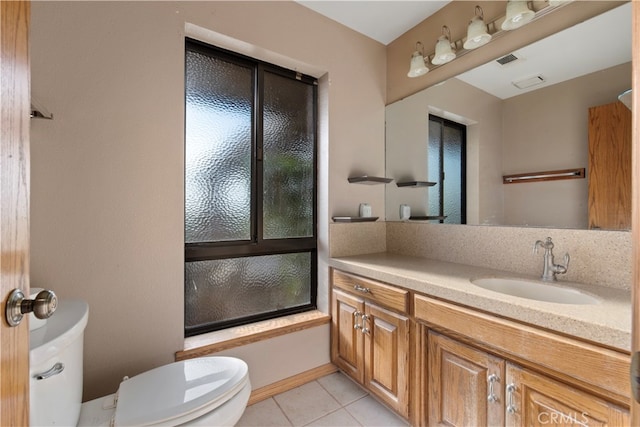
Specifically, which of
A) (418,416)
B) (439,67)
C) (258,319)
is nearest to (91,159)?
(258,319)

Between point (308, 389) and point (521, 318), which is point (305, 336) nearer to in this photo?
point (308, 389)

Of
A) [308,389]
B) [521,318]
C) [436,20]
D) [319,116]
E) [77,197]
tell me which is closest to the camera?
[521,318]

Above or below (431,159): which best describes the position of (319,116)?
above

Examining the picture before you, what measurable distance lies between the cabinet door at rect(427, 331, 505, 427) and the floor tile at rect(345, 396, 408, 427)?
0.92 ft

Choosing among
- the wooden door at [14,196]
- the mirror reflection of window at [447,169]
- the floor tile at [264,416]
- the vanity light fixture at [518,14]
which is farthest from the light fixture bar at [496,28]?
the floor tile at [264,416]

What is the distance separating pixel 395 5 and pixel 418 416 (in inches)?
92.0

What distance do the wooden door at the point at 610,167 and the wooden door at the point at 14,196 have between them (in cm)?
191

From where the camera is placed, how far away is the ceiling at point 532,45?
1.20 meters

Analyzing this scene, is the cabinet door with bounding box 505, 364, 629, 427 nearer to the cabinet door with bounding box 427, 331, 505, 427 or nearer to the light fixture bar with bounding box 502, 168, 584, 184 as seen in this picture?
the cabinet door with bounding box 427, 331, 505, 427

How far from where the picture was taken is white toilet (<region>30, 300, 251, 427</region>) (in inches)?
30.9

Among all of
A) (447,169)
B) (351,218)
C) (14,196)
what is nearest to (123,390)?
(14,196)

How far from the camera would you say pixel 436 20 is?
1.83 metres

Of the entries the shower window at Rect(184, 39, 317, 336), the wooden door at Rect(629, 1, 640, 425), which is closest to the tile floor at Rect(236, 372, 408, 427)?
the shower window at Rect(184, 39, 317, 336)

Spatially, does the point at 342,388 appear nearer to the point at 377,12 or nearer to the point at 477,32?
the point at 477,32
